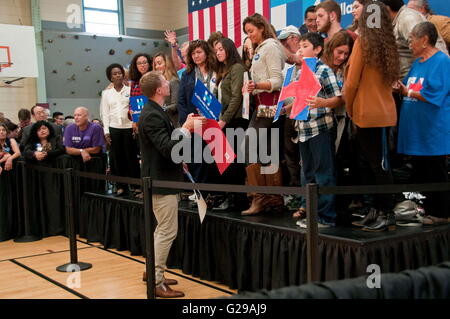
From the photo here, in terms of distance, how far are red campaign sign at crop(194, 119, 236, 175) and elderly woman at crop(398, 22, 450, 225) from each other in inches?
45.9

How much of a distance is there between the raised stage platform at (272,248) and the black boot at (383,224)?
5 cm

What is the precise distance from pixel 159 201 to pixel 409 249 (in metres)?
1.64

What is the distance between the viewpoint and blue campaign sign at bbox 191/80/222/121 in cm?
368

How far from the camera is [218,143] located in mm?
3682

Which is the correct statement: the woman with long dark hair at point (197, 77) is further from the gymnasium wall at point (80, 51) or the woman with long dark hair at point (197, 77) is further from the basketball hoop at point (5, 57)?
the gymnasium wall at point (80, 51)

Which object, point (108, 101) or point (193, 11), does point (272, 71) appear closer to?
point (108, 101)

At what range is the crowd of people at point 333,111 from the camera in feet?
10.0

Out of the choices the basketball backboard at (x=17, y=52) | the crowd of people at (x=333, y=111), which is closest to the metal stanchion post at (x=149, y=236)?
the crowd of people at (x=333, y=111)

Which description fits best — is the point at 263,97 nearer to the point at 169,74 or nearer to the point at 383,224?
the point at 383,224

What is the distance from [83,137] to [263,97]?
9.71 feet

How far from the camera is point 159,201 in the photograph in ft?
11.7

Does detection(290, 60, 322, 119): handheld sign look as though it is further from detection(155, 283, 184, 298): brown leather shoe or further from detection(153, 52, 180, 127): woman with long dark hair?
detection(153, 52, 180, 127): woman with long dark hair

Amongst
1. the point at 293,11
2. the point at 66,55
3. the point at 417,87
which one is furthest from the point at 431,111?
the point at 66,55

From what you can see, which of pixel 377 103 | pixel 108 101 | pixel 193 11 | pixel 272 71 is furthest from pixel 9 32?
pixel 377 103
